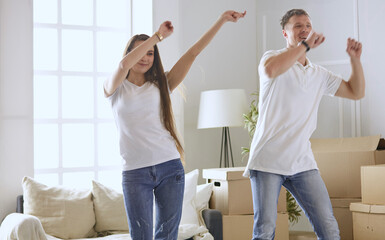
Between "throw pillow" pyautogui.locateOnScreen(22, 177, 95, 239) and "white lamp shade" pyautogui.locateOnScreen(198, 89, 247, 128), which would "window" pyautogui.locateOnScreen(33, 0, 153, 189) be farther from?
"white lamp shade" pyautogui.locateOnScreen(198, 89, 247, 128)

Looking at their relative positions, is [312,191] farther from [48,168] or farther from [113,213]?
[48,168]

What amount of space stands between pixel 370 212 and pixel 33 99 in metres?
2.49

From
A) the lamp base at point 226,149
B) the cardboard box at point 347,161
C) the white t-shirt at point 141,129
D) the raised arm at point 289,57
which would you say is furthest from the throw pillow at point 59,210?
the raised arm at point 289,57

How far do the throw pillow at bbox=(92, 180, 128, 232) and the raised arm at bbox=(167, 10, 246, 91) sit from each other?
150 cm

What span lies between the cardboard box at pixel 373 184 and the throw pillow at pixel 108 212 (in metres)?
1.60

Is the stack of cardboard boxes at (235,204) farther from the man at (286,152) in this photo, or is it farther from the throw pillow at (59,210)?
the man at (286,152)

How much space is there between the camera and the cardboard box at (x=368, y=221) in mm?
3352

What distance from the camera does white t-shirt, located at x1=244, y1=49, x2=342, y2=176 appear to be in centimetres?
223

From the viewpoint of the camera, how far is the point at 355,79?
2.40 metres

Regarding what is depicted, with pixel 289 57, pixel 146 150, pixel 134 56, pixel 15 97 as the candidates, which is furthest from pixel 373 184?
pixel 15 97

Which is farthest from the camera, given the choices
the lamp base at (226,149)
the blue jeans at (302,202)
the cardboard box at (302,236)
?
the lamp base at (226,149)

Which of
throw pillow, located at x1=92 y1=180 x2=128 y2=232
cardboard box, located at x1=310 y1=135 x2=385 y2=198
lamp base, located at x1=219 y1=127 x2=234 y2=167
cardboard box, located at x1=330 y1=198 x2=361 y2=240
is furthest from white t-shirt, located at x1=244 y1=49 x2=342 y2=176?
lamp base, located at x1=219 y1=127 x2=234 y2=167

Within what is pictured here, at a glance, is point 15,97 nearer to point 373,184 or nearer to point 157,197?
point 157,197

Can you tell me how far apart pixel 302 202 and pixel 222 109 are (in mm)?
1908
